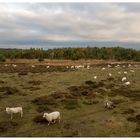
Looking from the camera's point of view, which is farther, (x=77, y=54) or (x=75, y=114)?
(x=77, y=54)

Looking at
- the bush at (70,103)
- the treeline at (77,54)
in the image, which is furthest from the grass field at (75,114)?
the treeline at (77,54)

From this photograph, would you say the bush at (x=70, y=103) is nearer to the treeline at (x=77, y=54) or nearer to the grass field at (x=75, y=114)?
the grass field at (x=75, y=114)

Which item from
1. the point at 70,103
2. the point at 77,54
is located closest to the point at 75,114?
the point at 70,103

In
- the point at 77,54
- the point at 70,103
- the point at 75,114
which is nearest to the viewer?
the point at 75,114

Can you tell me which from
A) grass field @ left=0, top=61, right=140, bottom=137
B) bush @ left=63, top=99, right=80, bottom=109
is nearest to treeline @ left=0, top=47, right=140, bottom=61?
grass field @ left=0, top=61, right=140, bottom=137

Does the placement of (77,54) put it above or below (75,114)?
below

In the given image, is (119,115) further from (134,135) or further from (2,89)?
(2,89)

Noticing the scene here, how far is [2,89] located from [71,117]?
13.0m

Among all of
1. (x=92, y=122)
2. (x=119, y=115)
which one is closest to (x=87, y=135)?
(x=92, y=122)

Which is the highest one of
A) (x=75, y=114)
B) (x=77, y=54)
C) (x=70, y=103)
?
(x=70, y=103)

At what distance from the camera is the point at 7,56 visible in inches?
5822

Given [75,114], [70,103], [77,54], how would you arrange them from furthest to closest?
[77,54] → [70,103] → [75,114]

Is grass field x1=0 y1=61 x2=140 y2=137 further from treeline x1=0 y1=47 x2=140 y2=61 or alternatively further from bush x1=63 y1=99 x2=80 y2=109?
treeline x1=0 y1=47 x2=140 y2=61

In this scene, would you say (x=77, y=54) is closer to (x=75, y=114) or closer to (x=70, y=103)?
(x=70, y=103)
